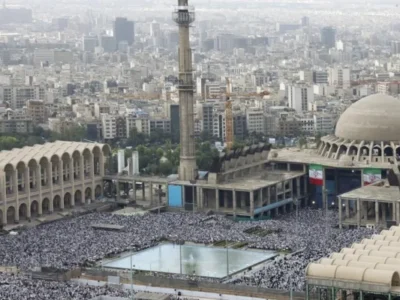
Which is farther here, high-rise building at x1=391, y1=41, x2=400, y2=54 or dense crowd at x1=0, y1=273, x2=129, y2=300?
high-rise building at x1=391, y1=41, x2=400, y2=54

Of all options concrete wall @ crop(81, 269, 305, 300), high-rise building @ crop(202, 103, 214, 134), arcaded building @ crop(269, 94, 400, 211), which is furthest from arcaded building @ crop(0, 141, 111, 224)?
high-rise building @ crop(202, 103, 214, 134)

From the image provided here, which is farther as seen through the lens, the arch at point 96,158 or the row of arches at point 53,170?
the arch at point 96,158

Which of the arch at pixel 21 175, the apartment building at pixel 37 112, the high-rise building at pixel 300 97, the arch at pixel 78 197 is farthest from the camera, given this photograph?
the high-rise building at pixel 300 97

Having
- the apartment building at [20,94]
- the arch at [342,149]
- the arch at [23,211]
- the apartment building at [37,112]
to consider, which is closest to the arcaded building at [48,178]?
the arch at [23,211]

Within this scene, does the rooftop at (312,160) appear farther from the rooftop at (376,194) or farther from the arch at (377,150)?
the rooftop at (376,194)

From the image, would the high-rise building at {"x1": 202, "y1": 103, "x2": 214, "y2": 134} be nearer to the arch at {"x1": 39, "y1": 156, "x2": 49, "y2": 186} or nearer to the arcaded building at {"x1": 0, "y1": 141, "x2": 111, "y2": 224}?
the arcaded building at {"x1": 0, "y1": 141, "x2": 111, "y2": 224}

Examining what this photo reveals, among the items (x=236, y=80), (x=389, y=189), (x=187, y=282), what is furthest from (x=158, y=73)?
(x=187, y=282)

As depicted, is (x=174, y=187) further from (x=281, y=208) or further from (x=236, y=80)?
(x=236, y=80)

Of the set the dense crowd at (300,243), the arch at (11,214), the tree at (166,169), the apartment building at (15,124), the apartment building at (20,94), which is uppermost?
the apartment building at (20,94)
